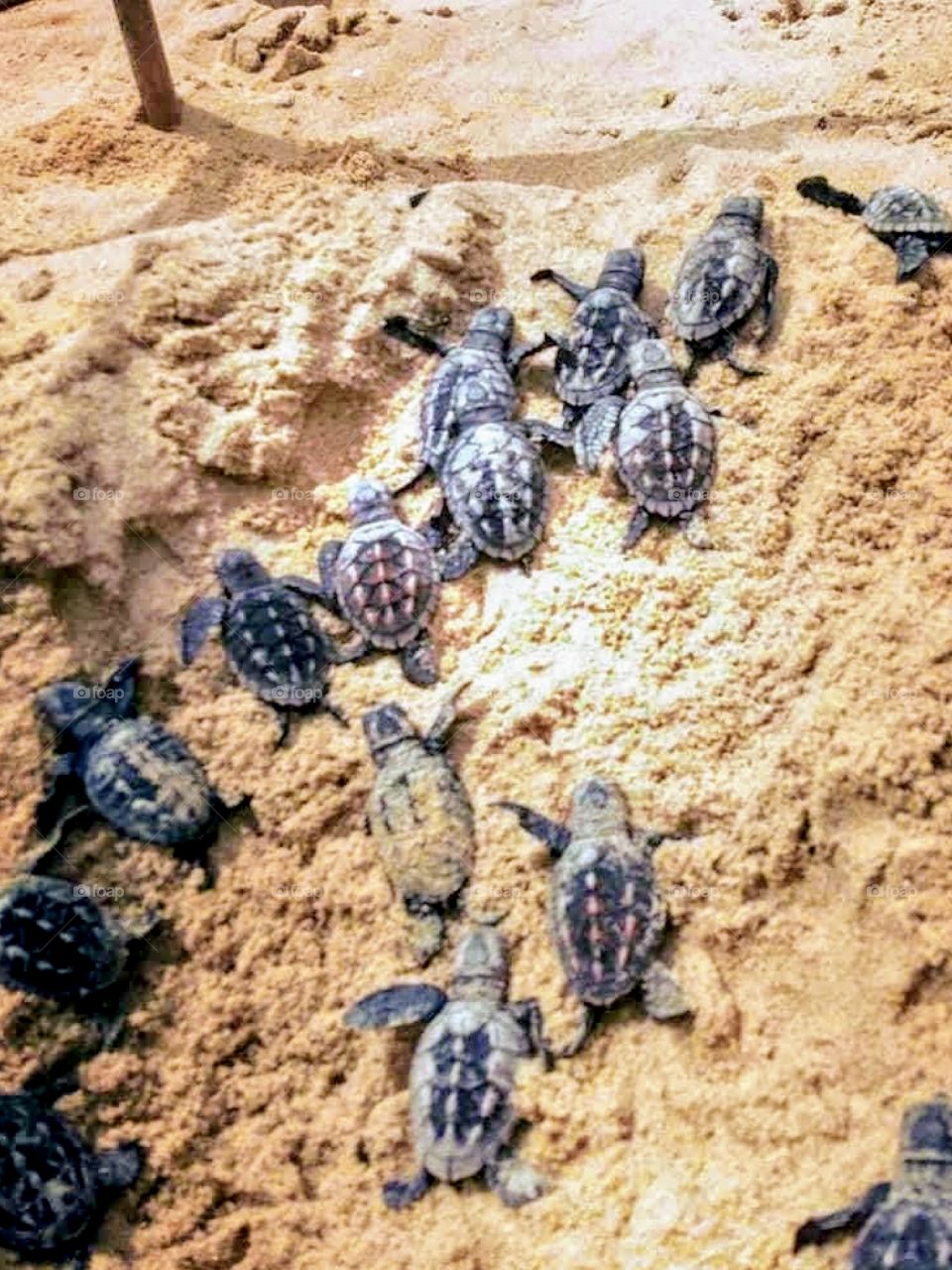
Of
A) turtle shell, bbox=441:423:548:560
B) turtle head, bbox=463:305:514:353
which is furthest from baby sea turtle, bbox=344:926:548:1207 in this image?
turtle head, bbox=463:305:514:353

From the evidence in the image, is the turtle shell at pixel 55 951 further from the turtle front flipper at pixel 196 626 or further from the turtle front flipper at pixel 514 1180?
the turtle front flipper at pixel 514 1180

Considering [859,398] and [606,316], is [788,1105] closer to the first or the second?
[859,398]

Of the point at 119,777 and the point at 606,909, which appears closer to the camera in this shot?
the point at 606,909

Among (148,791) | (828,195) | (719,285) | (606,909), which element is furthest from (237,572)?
(828,195)

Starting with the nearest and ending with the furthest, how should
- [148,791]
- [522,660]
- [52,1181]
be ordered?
1. [52,1181]
2. [148,791]
3. [522,660]

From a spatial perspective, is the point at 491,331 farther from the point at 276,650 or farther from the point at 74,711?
the point at 74,711

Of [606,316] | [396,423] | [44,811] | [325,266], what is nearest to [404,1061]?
[44,811]
